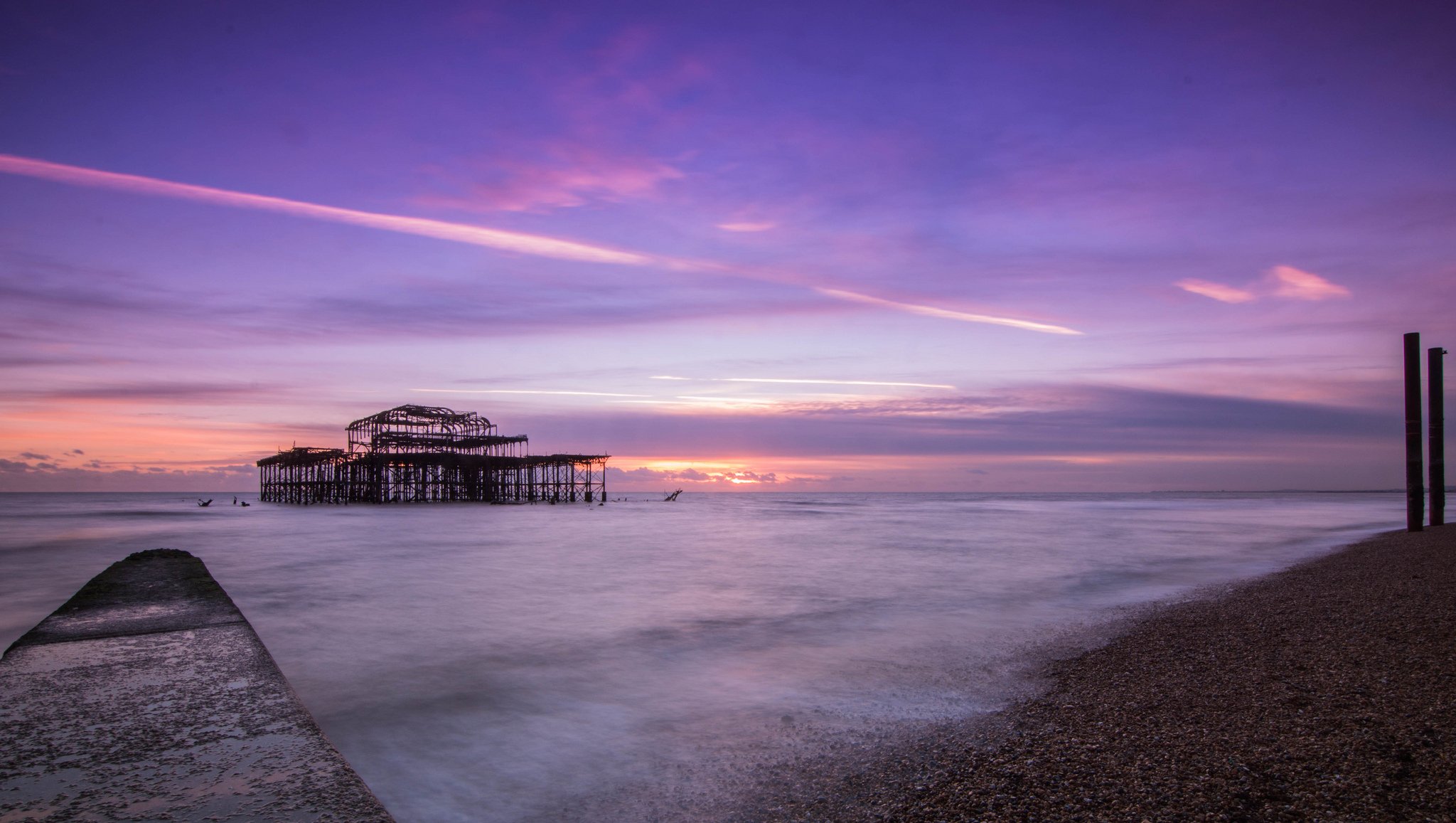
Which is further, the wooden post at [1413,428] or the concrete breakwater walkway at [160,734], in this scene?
the wooden post at [1413,428]

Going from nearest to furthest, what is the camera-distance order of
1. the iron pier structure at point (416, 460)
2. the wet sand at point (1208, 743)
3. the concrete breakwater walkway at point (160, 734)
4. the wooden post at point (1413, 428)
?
1. the concrete breakwater walkway at point (160, 734)
2. the wet sand at point (1208, 743)
3. the wooden post at point (1413, 428)
4. the iron pier structure at point (416, 460)

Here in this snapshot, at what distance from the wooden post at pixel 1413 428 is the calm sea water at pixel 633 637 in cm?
222

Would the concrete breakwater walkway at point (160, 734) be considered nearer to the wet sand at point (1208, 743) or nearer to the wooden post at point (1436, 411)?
the wet sand at point (1208, 743)

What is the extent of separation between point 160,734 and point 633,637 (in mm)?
6554

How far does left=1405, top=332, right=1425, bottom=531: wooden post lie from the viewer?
1783 centimetres

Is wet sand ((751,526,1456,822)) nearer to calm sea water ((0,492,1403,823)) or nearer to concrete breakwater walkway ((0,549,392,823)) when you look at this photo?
calm sea water ((0,492,1403,823))

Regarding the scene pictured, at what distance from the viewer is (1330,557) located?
16.3m

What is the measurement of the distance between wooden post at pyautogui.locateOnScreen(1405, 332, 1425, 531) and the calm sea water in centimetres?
222

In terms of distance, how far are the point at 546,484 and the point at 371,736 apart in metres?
63.7

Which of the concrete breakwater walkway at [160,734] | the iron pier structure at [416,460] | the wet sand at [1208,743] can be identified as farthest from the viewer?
the iron pier structure at [416,460]

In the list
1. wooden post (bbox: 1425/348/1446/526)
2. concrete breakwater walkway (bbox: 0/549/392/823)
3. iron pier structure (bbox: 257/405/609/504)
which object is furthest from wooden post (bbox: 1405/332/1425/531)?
iron pier structure (bbox: 257/405/609/504)

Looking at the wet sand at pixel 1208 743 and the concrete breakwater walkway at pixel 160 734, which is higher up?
the concrete breakwater walkway at pixel 160 734

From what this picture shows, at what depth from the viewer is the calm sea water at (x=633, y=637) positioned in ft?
18.0

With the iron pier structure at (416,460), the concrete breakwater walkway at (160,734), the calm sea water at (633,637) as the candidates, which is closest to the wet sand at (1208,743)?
the calm sea water at (633,637)
